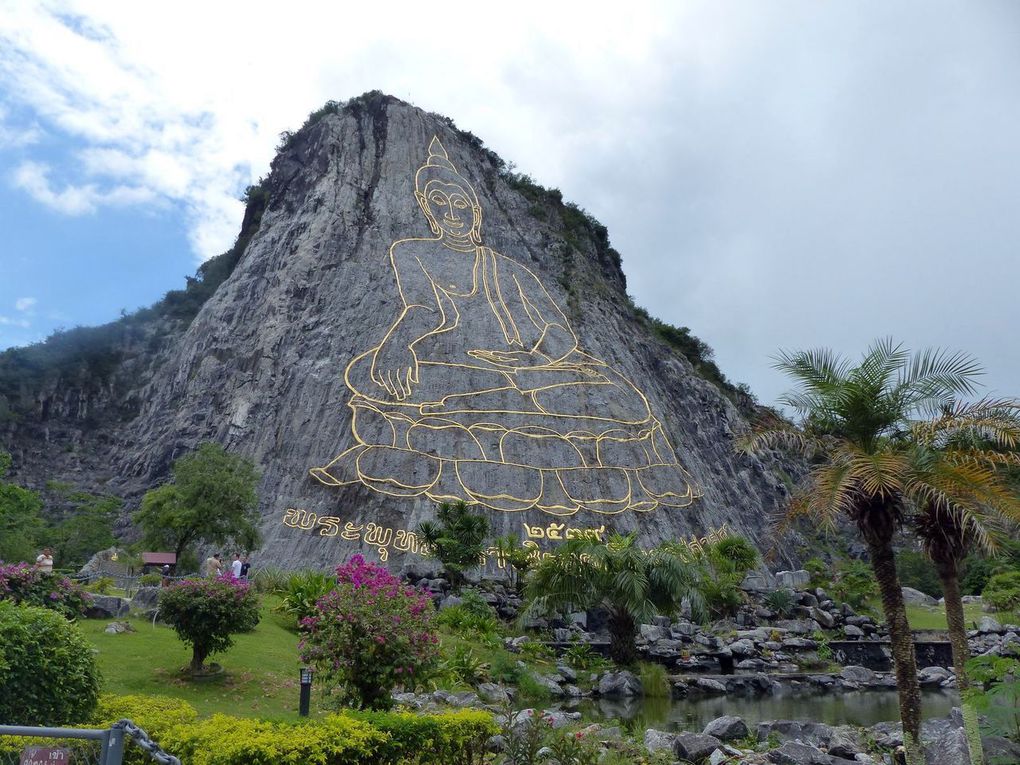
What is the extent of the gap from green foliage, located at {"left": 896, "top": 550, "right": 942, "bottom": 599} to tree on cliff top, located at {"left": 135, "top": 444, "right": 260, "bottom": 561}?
113 feet

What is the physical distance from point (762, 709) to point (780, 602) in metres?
11.6

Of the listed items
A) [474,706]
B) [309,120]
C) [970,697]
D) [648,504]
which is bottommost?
[474,706]

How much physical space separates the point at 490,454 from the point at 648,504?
685 cm

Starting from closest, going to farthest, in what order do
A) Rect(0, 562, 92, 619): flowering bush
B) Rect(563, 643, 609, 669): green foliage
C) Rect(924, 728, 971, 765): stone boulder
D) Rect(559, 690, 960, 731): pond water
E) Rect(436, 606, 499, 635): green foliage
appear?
Rect(924, 728, 971, 765): stone boulder < Rect(0, 562, 92, 619): flowering bush < Rect(559, 690, 960, 731): pond water < Rect(563, 643, 609, 669): green foliage < Rect(436, 606, 499, 635): green foliage

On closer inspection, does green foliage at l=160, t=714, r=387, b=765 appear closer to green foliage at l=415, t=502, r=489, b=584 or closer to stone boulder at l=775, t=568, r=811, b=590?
green foliage at l=415, t=502, r=489, b=584

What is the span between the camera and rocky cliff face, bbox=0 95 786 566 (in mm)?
28797

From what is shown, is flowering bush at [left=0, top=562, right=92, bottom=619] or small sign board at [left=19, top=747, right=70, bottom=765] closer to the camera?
small sign board at [left=19, top=747, right=70, bottom=765]

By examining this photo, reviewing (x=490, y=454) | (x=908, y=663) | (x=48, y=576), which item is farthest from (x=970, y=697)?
(x=490, y=454)

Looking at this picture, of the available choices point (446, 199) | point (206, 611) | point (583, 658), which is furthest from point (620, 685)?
point (446, 199)

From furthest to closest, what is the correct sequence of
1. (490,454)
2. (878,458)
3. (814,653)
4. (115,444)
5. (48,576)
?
(115,444), (490,454), (814,653), (48,576), (878,458)

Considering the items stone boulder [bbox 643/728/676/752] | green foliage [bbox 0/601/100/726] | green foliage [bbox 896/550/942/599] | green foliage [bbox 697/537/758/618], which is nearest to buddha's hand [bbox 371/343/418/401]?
green foliage [bbox 697/537/758/618]

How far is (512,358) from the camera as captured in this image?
3488cm

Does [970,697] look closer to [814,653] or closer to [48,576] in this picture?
[48,576]

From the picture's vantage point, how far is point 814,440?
9.89 meters
